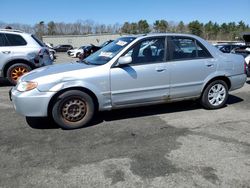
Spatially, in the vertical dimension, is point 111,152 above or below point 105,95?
below

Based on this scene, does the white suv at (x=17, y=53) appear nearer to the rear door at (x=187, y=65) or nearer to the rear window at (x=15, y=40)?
the rear window at (x=15, y=40)

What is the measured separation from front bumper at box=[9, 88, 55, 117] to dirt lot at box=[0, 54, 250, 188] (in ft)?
1.20

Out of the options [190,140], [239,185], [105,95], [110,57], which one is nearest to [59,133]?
[105,95]

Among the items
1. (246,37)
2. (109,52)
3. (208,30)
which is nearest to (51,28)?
(208,30)

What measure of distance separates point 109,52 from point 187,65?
5.00 feet

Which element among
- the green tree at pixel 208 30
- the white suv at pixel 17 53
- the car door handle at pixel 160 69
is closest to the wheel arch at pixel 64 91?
the car door handle at pixel 160 69

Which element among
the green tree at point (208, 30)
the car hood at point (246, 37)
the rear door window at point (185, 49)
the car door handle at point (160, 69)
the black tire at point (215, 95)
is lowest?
the black tire at point (215, 95)

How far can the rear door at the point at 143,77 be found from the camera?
202 inches

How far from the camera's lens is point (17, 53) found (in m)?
Answer: 9.02

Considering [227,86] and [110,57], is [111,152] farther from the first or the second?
[227,86]

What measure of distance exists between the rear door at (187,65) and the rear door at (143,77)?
180 mm

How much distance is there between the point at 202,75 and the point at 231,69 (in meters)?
0.79

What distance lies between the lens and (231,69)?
20.3 feet

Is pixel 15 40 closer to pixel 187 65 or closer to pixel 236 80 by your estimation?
pixel 187 65
